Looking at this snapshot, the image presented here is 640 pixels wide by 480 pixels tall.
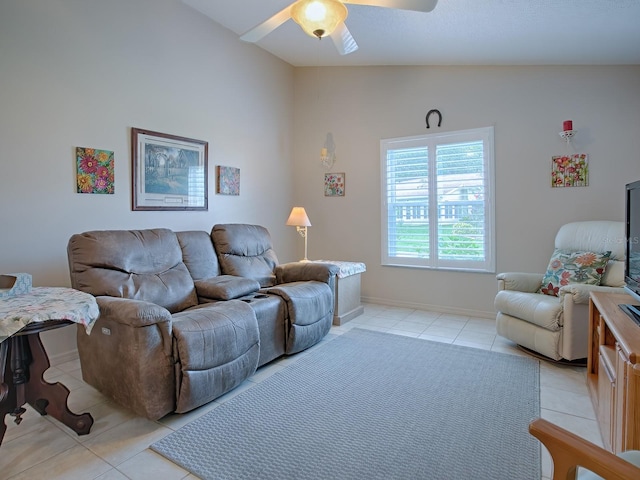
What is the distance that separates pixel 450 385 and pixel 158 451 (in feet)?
5.85

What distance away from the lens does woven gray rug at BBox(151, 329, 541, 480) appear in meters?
1.64

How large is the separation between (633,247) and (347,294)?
2484 mm

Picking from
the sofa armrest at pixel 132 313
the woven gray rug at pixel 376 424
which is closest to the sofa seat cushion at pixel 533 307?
the woven gray rug at pixel 376 424

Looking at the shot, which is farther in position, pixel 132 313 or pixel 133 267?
pixel 133 267

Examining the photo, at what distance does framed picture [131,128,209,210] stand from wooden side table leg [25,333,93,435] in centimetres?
166

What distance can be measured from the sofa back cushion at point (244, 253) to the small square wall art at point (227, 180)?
65 centimetres

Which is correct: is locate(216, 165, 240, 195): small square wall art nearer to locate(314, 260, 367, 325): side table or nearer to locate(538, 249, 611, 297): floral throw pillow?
locate(314, 260, 367, 325): side table

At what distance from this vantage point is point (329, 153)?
4.90 m

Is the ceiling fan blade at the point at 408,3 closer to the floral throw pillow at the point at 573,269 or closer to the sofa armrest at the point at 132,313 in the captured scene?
the sofa armrest at the point at 132,313

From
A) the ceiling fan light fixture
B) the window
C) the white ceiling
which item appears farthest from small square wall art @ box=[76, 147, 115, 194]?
the window

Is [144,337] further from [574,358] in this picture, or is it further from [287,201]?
[287,201]

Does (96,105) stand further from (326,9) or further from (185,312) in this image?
(326,9)

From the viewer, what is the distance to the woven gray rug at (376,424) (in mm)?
1640

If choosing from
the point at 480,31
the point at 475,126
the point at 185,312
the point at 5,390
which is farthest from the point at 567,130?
the point at 5,390
